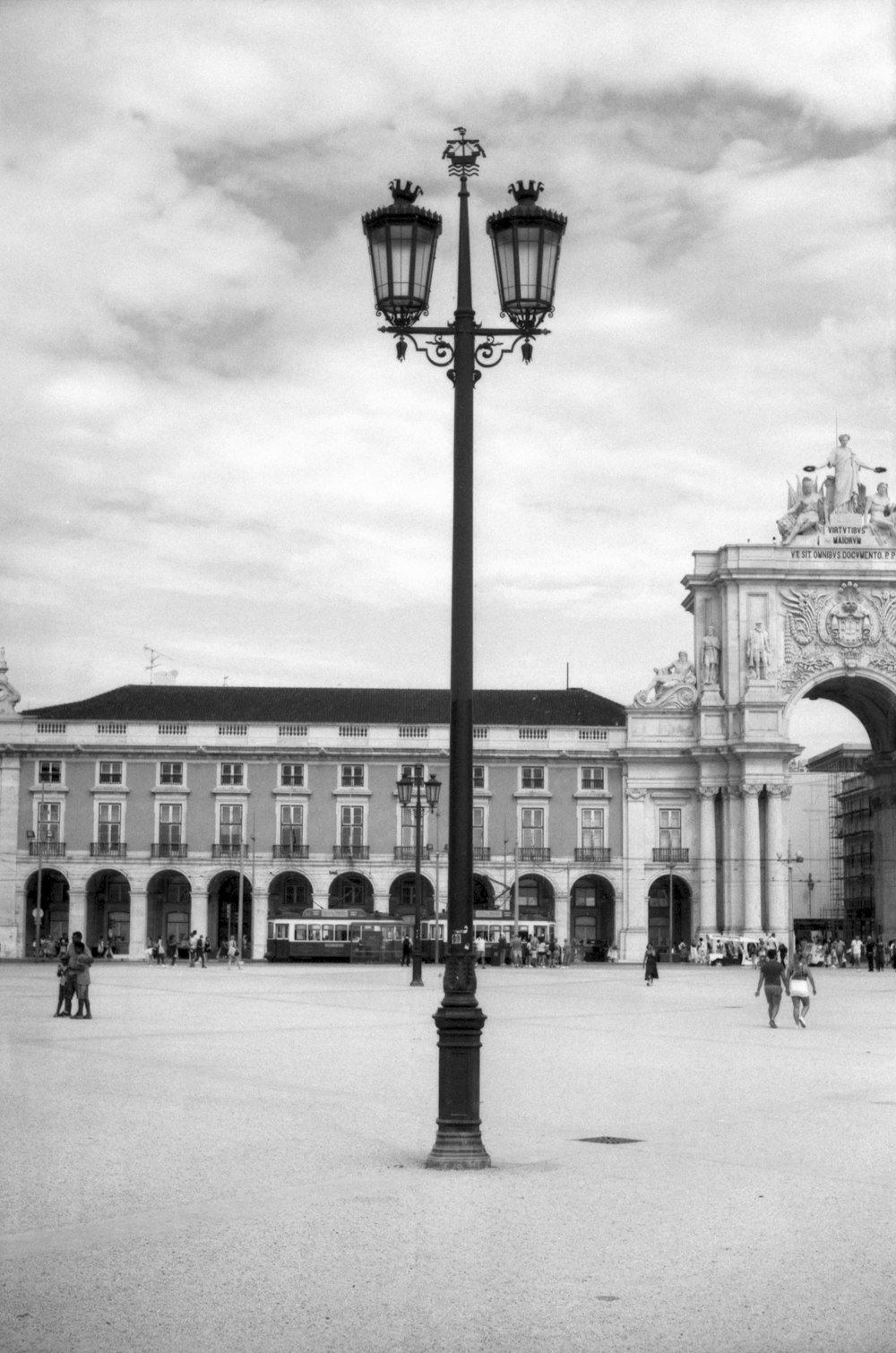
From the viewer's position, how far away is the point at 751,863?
77438 millimetres

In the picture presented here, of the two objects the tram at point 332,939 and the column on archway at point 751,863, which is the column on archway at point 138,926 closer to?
the tram at point 332,939

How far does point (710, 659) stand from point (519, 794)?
10619mm

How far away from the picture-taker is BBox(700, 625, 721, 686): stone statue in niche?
264 ft

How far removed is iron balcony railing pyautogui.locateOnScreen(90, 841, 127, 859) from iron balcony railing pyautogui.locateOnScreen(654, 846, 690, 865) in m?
23.9

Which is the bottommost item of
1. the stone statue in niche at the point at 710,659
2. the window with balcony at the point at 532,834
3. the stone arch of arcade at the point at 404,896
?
the stone arch of arcade at the point at 404,896

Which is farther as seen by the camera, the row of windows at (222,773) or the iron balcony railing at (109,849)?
the row of windows at (222,773)

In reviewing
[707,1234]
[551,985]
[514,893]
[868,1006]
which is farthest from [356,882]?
[707,1234]

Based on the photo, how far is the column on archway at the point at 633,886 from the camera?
78.3m

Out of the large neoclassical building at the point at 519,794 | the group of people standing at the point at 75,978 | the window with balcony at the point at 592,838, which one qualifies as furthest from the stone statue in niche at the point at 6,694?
the group of people standing at the point at 75,978

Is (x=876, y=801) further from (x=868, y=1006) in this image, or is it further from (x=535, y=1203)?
(x=535, y=1203)

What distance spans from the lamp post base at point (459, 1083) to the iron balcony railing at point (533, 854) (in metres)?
66.7

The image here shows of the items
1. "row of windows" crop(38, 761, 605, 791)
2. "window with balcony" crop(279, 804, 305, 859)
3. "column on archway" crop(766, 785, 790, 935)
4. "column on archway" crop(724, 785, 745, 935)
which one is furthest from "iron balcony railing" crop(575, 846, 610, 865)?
"window with balcony" crop(279, 804, 305, 859)

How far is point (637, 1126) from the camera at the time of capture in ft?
48.8

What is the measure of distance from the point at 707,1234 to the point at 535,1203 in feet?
4.35
